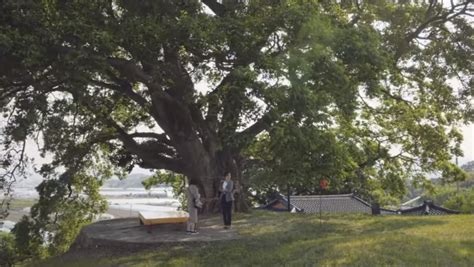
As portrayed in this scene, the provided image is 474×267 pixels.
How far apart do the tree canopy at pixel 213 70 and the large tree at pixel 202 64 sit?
37 mm

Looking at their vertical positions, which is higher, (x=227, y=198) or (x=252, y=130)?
(x=252, y=130)

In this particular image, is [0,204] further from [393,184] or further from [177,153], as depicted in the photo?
[393,184]

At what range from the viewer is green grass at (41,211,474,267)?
7.98 metres

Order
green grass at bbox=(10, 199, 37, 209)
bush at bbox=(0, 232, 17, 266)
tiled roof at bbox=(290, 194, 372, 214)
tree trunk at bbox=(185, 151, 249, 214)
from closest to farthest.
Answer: tree trunk at bbox=(185, 151, 249, 214) < green grass at bbox=(10, 199, 37, 209) < bush at bbox=(0, 232, 17, 266) < tiled roof at bbox=(290, 194, 372, 214)

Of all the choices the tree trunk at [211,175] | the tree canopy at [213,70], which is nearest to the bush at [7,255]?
the tree canopy at [213,70]

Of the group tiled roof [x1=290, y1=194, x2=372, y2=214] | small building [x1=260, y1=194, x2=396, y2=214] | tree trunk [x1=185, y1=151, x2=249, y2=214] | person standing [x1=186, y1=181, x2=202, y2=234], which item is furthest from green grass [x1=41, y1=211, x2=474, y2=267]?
tiled roof [x1=290, y1=194, x2=372, y2=214]

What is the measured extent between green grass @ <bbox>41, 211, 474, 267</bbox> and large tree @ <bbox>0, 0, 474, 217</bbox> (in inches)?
94.7

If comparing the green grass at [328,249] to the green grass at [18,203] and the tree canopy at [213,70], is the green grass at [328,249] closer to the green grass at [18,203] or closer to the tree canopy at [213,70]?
the tree canopy at [213,70]

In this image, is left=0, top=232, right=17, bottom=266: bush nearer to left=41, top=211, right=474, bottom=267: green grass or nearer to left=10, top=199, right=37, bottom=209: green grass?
left=10, top=199, right=37, bottom=209: green grass

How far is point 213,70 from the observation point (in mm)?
13852

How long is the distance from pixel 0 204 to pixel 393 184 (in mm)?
17352

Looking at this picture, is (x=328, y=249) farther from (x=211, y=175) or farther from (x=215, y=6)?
(x=215, y=6)

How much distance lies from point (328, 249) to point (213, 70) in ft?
22.3

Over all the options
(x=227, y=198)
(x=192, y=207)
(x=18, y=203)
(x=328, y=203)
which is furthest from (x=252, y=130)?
(x=18, y=203)
